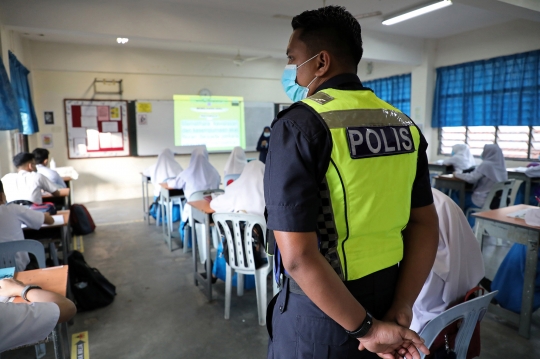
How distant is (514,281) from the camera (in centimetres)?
245

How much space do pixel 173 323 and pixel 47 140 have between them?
5863 millimetres

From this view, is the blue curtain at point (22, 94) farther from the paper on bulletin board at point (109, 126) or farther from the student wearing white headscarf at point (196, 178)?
the student wearing white headscarf at point (196, 178)

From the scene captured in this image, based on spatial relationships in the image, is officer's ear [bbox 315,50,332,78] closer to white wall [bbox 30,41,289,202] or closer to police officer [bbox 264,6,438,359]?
police officer [bbox 264,6,438,359]

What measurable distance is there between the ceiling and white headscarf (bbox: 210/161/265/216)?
3.09 metres

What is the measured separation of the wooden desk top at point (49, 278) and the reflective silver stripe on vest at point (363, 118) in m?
1.30

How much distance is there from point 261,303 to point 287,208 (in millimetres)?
1987

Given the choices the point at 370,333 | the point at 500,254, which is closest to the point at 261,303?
the point at 370,333

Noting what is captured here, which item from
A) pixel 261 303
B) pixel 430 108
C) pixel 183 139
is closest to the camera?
pixel 261 303

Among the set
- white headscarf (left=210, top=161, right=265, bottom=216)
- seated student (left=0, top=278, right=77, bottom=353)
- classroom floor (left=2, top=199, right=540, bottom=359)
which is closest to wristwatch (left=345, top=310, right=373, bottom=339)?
seated student (left=0, top=278, right=77, bottom=353)

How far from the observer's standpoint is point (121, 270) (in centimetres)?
358

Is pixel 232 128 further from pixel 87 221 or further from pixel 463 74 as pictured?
pixel 463 74

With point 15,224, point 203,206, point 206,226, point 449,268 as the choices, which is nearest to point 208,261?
point 206,226

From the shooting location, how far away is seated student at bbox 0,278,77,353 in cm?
113

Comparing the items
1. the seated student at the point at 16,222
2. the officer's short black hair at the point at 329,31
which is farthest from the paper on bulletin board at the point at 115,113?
the officer's short black hair at the point at 329,31
